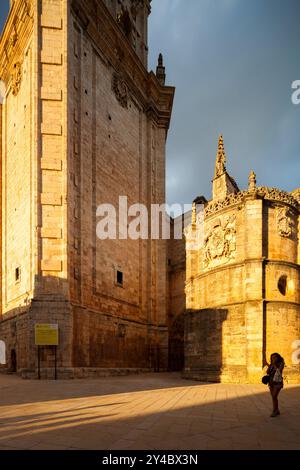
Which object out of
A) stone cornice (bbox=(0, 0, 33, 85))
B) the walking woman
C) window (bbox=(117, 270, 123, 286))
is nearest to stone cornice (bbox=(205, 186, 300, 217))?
window (bbox=(117, 270, 123, 286))

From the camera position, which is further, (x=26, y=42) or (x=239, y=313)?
(x=26, y=42)

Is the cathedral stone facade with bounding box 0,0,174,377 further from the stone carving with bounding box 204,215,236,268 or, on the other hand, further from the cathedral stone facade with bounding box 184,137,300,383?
the stone carving with bounding box 204,215,236,268

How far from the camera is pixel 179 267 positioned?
1282 inches

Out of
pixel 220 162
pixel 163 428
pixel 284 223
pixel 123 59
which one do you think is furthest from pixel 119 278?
pixel 163 428

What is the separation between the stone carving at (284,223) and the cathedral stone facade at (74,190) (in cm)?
1069

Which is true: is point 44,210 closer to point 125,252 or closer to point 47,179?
point 47,179

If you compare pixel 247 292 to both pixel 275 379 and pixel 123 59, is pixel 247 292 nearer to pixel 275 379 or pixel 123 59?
pixel 275 379

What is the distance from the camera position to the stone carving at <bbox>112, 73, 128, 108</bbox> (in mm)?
29059

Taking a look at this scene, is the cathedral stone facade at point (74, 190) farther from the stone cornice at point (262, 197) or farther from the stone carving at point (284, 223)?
the stone carving at point (284, 223)

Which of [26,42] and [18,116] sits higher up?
[26,42]

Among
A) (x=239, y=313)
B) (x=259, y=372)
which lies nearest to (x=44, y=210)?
(x=239, y=313)

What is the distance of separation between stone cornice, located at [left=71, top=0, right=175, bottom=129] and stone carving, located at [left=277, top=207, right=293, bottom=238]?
55.5 ft

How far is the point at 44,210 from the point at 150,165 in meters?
13.2

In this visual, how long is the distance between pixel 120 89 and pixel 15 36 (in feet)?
25.3
